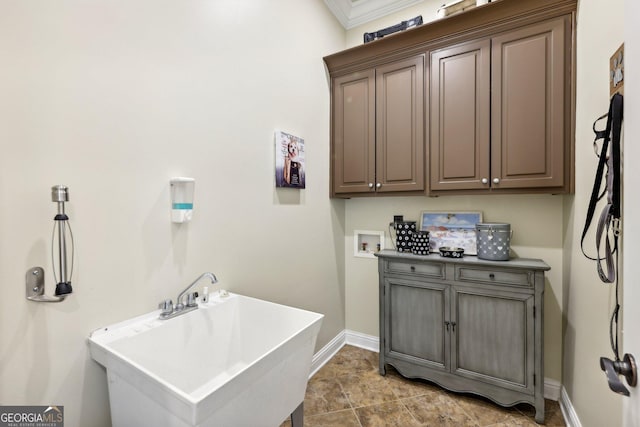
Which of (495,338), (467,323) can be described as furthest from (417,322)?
(495,338)

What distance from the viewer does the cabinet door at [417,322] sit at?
2.05m

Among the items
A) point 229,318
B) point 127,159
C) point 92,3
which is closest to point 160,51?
point 92,3

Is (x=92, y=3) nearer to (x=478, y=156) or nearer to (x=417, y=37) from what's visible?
(x=417, y=37)

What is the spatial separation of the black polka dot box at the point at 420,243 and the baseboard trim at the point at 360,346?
42.2 inches

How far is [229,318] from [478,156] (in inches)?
77.7

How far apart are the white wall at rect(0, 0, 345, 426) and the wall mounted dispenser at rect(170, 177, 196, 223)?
0.04 meters

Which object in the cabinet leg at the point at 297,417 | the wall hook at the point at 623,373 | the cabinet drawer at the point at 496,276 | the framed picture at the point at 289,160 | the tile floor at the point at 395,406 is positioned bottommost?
the tile floor at the point at 395,406

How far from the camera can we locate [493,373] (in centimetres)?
189

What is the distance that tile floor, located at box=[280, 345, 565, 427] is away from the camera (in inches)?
69.9

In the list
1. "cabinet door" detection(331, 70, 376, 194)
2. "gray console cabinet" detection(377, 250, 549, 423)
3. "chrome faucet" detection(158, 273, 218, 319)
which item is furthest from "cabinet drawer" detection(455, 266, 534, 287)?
"chrome faucet" detection(158, 273, 218, 319)

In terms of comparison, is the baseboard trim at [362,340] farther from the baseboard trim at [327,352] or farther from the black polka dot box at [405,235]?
the black polka dot box at [405,235]

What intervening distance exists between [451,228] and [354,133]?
1.19 metres
